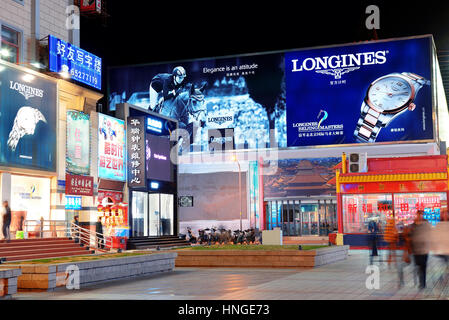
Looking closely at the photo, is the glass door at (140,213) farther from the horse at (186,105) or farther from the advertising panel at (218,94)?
the horse at (186,105)

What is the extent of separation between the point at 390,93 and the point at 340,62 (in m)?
5.57

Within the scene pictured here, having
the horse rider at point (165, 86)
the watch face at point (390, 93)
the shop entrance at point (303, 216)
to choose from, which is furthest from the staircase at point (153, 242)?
the watch face at point (390, 93)

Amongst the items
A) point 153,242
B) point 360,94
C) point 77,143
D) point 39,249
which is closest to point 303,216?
point 360,94

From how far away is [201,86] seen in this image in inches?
2338

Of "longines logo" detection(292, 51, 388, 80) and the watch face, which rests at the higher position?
"longines logo" detection(292, 51, 388, 80)

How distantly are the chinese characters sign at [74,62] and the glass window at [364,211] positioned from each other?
18.0m

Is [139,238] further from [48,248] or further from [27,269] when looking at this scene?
[27,269]

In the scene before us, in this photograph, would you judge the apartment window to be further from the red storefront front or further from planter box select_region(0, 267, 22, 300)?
the red storefront front

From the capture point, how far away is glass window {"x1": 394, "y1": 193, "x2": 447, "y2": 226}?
35.5 metres

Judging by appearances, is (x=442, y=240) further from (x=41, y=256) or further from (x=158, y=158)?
(x=158, y=158)

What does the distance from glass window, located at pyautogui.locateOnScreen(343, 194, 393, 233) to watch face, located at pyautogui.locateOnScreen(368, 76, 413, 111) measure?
17.7m

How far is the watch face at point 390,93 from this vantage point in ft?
170

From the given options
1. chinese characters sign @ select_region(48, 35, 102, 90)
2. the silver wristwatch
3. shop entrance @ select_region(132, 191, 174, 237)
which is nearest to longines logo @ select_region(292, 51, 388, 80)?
the silver wristwatch
